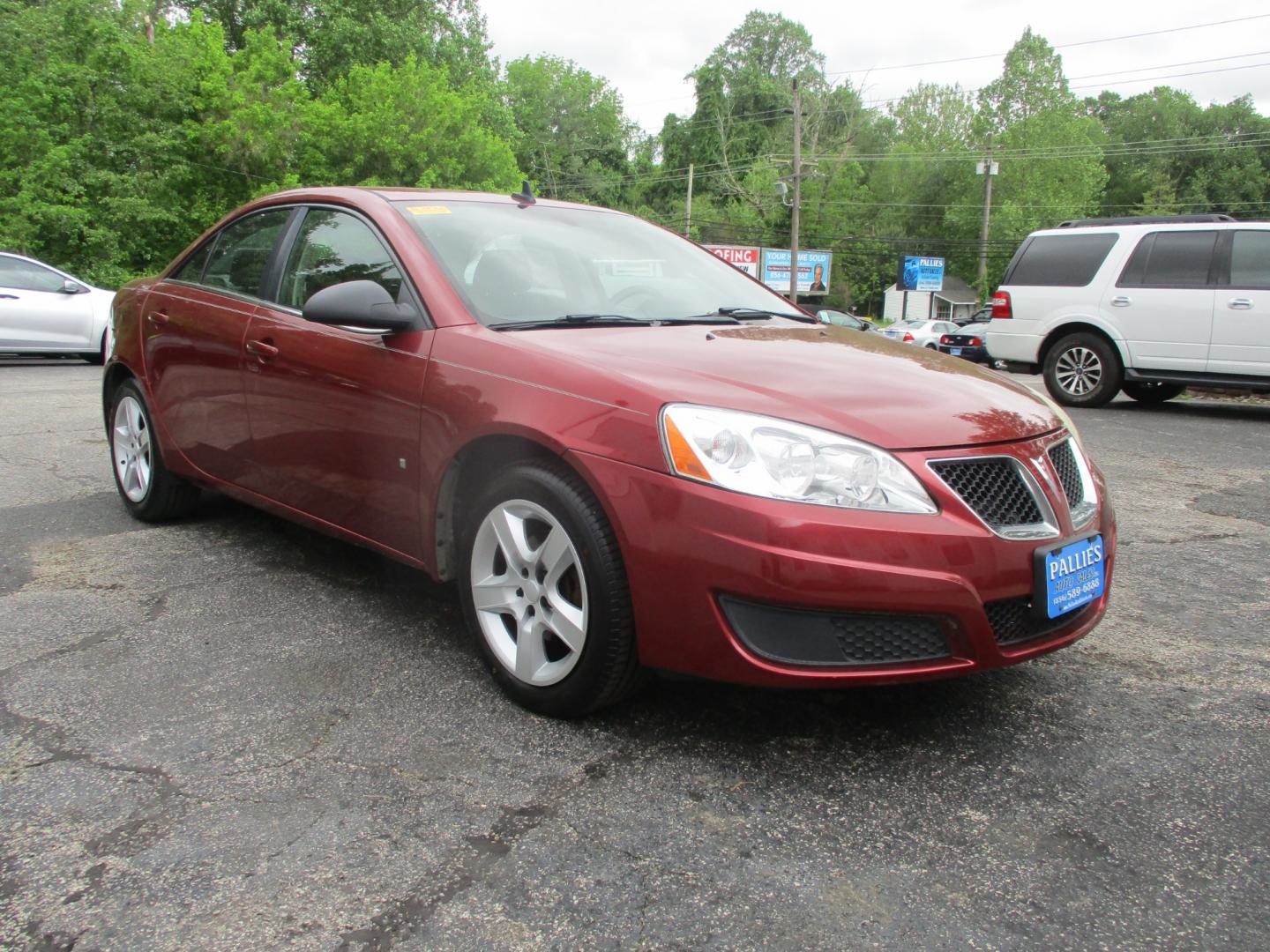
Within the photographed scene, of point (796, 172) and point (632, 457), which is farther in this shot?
point (796, 172)

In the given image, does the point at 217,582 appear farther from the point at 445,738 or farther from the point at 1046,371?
the point at 1046,371

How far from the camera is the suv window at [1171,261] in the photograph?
9.20 m

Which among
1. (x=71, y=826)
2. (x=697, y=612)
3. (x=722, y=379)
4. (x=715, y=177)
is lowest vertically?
(x=71, y=826)

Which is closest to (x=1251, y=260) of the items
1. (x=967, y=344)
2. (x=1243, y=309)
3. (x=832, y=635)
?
(x=1243, y=309)

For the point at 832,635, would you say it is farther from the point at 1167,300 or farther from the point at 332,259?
the point at 1167,300

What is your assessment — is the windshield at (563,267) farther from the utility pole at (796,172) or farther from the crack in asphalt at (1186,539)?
the utility pole at (796,172)

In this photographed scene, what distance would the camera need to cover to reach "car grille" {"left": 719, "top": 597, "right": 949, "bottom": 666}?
2.29 metres

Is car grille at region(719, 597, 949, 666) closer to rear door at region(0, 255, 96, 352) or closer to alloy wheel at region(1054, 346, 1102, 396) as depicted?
alloy wheel at region(1054, 346, 1102, 396)

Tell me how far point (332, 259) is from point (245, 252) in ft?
2.35

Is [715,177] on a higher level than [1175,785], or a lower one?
higher

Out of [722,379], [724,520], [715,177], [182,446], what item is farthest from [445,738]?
[715,177]

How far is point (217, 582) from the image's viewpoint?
3855mm

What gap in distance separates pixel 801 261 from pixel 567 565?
61982mm

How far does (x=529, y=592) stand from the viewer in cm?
268
